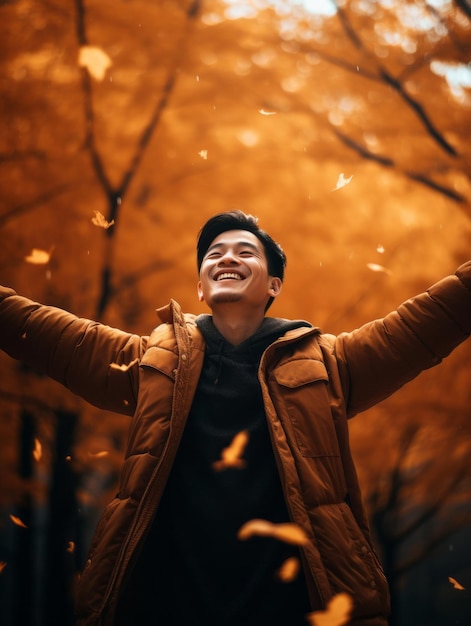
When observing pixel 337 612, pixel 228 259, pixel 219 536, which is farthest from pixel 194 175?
pixel 337 612

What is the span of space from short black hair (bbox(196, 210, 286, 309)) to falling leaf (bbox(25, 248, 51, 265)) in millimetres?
2688

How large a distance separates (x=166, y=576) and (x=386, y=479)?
206 inches

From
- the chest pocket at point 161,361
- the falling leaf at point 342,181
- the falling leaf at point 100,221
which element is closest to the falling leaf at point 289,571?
the chest pocket at point 161,361

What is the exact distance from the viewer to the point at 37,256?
477 cm

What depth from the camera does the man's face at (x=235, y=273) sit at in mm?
2299

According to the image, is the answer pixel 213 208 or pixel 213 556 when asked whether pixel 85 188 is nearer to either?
pixel 213 208

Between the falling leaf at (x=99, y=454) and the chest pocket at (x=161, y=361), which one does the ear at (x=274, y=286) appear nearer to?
the chest pocket at (x=161, y=361)

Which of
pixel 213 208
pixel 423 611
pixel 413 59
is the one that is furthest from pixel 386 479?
pixel 423 611

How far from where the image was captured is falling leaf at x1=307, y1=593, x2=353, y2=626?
5.52 feet

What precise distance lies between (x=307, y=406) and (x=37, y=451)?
4413 millimetres

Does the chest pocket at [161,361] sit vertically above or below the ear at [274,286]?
below

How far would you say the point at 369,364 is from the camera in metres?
2.15

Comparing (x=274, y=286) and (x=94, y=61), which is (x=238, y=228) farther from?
(x=94, y=61)

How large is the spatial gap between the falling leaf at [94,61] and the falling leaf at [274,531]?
470 centimetres
